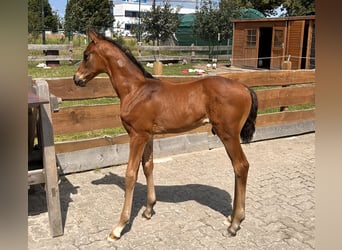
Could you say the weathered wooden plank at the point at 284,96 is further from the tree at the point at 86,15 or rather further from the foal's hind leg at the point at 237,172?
the tree at the point at 86,15

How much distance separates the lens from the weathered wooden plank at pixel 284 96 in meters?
6.14

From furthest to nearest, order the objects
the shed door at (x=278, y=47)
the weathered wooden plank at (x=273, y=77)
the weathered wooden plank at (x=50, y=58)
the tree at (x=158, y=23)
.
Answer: the tree at (x=158, y=23) → the shed door at (x=278, y=47) → the weathered wooden plank at (x=50, y=58) → the weathered wooden plank at (x=273, y=77)

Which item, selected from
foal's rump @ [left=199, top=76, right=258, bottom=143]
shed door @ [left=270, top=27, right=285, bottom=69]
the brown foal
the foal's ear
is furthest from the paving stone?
shed door @ [left=270, top=27, right=285, bottom=69]

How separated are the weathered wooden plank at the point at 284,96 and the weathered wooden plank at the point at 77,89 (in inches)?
101

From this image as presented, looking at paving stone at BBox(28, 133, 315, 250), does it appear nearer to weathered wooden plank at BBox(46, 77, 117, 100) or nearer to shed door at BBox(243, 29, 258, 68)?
weathered wooden plank at BBox(46, 77, 117, 100)

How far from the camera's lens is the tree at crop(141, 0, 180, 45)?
72.5ft

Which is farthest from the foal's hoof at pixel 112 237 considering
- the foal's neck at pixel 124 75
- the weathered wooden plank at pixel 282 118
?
the weathered wooden plank at pixel 282 118

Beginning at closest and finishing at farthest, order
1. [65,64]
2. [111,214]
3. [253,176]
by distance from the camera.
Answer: [111,214] < [253,176] < [65,64]

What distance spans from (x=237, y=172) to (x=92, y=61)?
4.93ft

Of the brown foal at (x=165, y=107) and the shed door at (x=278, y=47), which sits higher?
the shed door at (x=278, y=47)

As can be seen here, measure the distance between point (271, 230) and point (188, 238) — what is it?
743 mm
